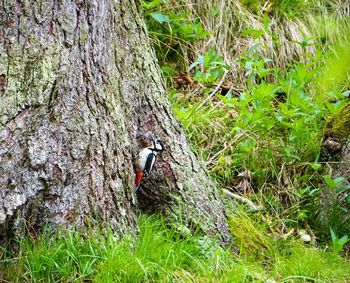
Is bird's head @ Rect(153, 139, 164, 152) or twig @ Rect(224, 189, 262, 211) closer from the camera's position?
bird's head @ Rect(153, 139, 164, 152)

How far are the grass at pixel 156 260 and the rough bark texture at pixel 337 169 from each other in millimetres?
412

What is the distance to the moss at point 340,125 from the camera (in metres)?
3.65

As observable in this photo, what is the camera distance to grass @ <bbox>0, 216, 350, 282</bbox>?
2260 millimetres

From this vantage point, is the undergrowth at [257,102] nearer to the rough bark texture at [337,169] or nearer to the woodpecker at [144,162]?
the rough bark texture at [337,169]

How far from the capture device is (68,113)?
7.70ft

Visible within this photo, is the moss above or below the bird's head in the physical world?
below

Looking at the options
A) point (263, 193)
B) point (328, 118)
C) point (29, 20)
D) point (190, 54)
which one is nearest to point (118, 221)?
point (29, 20)

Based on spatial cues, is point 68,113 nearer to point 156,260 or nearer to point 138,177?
point 138,177

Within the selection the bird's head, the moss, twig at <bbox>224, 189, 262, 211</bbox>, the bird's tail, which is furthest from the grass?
the moss

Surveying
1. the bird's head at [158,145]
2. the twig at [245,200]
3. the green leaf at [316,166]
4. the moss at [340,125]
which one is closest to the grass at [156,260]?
the bird's head at [158,145]

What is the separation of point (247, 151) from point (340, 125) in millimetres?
617

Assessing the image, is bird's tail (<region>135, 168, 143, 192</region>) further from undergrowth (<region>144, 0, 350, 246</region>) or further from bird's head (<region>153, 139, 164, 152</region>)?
undergrowth (<region>144, 0, 350, 246</region>)

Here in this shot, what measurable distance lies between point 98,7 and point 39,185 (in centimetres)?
79

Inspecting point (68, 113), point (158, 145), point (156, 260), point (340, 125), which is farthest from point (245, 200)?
point (68, 113)
